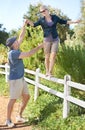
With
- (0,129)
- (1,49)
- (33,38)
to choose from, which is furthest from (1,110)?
(1,49)

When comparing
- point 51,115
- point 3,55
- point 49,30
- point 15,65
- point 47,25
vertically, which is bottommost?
point 51,115

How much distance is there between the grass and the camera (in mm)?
8461

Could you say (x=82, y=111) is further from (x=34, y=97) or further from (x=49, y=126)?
(x=34, y=97)

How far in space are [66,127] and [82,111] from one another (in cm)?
104

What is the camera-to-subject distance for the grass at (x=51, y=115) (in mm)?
8461

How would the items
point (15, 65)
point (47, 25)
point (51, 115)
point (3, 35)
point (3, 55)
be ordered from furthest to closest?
point (3, 35) → point (3, 55) → point (47, 25) → point (51, 115) → point (15, 65)

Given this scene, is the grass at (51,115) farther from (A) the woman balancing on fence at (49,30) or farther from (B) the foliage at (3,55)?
(B) the foliage at (3,55)

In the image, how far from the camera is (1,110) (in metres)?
11.7

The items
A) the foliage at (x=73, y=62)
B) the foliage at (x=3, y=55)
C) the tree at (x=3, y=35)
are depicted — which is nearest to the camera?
the foliage at (x=73, y=62)

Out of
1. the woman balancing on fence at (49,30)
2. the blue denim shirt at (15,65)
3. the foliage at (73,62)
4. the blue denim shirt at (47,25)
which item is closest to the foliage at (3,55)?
the foliage at (73,62)

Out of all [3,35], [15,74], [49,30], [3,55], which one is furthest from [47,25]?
[3,35]

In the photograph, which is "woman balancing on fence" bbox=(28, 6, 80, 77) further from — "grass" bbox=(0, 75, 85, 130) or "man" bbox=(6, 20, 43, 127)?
"grass" bbox=(0, 75, 85, 130)

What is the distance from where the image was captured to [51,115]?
9453mm

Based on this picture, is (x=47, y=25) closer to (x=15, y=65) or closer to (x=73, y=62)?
(x=15, y=65)
